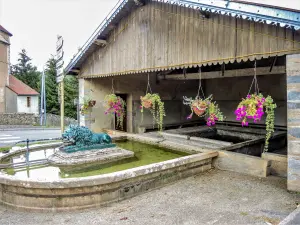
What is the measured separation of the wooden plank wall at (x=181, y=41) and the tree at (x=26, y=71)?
3322cm

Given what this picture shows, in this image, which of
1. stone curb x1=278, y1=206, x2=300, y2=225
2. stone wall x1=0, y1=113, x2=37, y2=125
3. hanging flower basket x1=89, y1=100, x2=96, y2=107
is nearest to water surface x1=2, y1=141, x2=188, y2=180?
hanging flower basket x1=89, y1=100, x2=96, y2=107

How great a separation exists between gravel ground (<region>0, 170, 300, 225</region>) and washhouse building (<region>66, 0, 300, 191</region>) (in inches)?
27.1

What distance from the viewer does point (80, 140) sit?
6344 mm

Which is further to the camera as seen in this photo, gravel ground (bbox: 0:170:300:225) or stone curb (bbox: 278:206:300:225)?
gravel ground (bbox: 0:170:300:225)

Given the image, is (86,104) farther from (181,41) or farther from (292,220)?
(292,220)

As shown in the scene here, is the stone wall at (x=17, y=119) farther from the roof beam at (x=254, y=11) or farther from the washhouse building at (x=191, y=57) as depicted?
the roof beam at (x=254, y=11)

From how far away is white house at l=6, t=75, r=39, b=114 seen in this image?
28.9 metres

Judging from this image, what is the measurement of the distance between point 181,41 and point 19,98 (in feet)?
93.2

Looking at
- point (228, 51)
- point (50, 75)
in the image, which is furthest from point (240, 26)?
point (50, 75)

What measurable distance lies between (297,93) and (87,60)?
7722 millimetres

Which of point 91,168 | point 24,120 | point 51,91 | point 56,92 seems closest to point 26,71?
point 51,91

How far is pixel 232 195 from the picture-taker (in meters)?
4.68

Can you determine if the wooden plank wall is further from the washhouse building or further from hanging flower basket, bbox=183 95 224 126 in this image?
hanging flower basket, bbox=183 95 224 126

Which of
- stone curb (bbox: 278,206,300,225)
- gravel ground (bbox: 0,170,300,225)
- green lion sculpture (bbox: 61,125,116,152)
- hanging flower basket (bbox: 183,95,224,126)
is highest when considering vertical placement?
hanging flower basket (bbox: 183,95,224,126)
